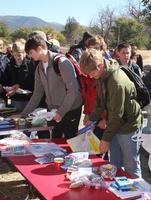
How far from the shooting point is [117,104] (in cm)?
290

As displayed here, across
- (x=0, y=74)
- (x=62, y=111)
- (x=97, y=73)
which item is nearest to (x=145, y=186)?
(x=97, y=73)

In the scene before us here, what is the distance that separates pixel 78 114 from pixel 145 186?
4.98 feet

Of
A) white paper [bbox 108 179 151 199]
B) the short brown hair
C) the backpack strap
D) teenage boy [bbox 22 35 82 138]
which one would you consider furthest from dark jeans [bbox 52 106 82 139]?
white paper [bbox 108 179 151 199]

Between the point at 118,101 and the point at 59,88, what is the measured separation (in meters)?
1.04

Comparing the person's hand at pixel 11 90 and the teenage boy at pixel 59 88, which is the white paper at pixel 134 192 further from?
the person's hand at pixel 11 90

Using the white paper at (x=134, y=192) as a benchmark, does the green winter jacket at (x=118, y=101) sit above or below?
above

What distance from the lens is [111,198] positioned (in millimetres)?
2348

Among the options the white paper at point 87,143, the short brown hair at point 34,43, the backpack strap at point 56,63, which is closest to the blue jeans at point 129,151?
the white paper at point 87,143

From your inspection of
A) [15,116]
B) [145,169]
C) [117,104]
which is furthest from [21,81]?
[117,104]

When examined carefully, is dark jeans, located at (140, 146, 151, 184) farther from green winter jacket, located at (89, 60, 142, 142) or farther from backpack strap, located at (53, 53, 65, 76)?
backpack strap, located at (53, 53, 65, 76)

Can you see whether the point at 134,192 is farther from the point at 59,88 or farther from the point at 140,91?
the point at 59,88

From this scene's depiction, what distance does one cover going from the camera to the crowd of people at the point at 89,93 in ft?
9.53

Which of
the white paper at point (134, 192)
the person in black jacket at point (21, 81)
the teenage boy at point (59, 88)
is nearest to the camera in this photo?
the white paper at point (134, 192)

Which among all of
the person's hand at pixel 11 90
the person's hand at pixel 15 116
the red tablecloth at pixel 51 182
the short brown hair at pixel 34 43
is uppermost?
the short brown hair at pixel 34 43
